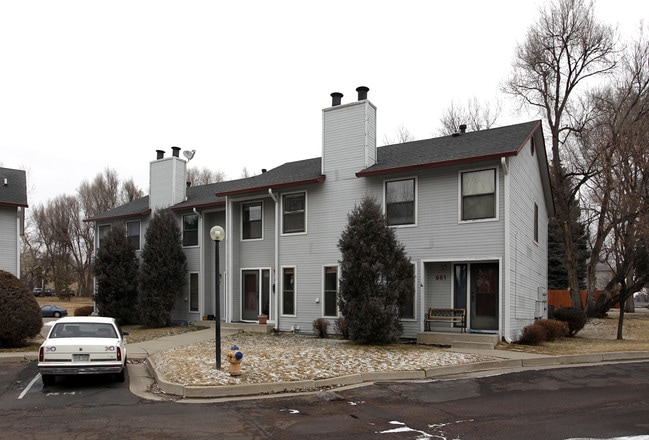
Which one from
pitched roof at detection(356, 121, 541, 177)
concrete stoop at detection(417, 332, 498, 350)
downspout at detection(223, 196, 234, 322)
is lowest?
concrete stoop at detection(417, 332, 498, 350)

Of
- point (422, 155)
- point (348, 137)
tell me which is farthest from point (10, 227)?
point (422, 155)

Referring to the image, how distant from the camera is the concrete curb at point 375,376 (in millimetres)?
9727

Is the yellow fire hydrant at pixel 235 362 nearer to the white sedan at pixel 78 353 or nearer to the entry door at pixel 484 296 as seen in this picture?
the white sedan at pixel 78 353

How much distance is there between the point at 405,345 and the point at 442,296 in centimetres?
234

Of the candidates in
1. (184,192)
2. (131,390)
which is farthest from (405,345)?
(184,192)

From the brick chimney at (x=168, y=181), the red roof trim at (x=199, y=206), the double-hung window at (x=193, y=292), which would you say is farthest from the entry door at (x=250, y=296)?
the brick chimney at (x=168, y=181)

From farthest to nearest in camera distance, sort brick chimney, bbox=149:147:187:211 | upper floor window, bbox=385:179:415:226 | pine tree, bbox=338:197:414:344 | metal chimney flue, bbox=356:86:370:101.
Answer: brick chimney, bbox=149:147:187:211, metal chimney flue, bbox=356:86:370:101, upper floor window, bbox=385:179:415:226, pine tree, bbox=338:197:414:344

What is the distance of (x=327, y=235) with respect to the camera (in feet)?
61.7

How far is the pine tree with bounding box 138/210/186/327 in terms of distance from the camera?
2262 cm

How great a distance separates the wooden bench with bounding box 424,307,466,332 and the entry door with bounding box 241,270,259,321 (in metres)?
7.52

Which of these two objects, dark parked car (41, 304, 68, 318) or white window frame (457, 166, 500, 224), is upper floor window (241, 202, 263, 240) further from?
dark parked car (41, 304, 68, 318)

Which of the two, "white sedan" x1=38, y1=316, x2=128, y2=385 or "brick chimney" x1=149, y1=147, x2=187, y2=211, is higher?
"brick chimney" x1=149, y1=147, x2=187, y2=211

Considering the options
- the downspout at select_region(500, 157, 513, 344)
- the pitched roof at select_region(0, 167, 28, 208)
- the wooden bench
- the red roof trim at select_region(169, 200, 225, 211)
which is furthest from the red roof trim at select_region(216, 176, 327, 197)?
the pitched roof at select_region(0, 167, 28, 208)

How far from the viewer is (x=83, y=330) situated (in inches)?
448
